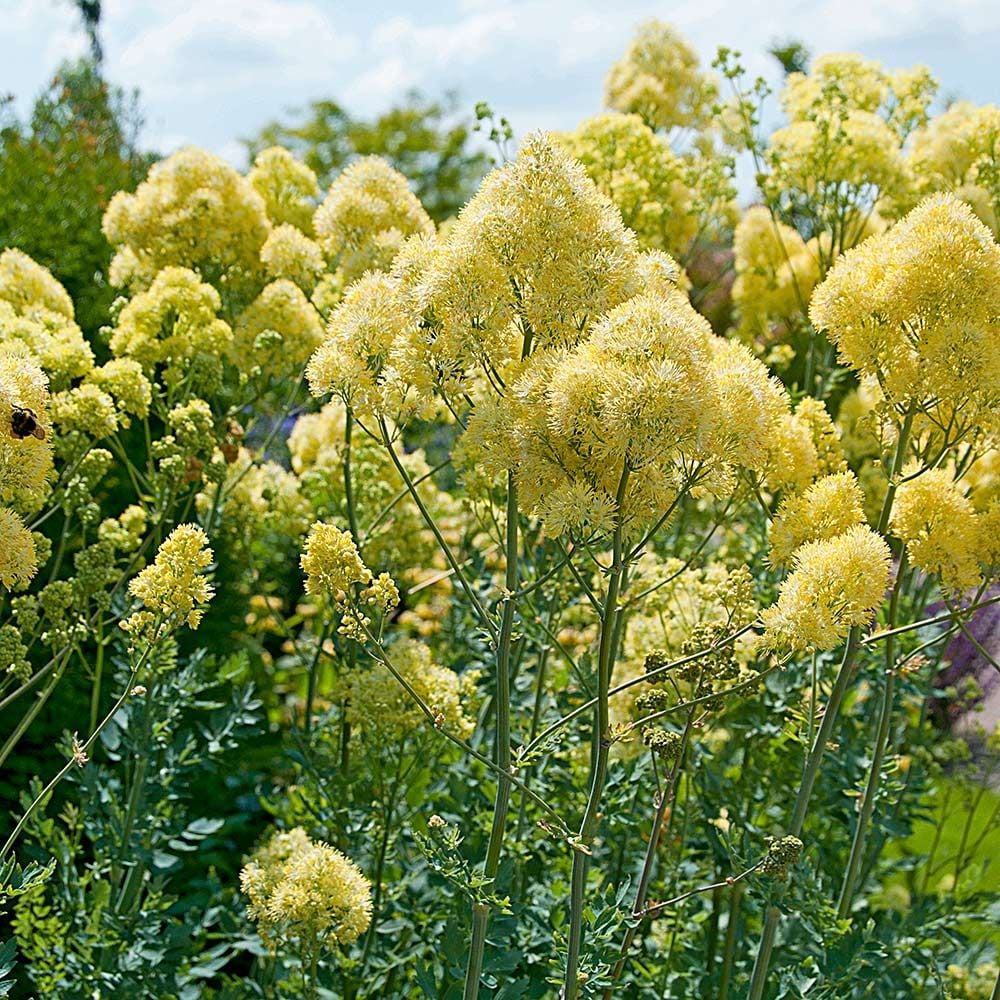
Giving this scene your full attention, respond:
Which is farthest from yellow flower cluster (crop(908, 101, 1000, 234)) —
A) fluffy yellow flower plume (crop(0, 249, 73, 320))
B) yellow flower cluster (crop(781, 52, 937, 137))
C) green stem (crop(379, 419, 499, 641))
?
fluffy yellow flower plume (crop(0, 249, 73, 320))

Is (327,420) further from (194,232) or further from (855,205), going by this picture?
(855,205)

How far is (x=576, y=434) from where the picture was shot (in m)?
2.12

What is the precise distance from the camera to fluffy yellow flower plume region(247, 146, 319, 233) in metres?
4.53

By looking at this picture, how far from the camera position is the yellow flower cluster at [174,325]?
3604 millimetres

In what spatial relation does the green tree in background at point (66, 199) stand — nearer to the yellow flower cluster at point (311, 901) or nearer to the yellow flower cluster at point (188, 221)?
the yellow flower cluster at point (188, 221)

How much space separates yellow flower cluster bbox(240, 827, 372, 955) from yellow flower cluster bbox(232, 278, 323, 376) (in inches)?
63.3

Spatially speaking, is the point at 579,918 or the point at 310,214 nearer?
the point at 579,918

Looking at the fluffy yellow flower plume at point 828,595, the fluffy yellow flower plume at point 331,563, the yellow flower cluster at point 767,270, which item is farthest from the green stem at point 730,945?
the yellow flower cluster at point 767,270

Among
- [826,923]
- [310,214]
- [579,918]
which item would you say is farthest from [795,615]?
[310,214]

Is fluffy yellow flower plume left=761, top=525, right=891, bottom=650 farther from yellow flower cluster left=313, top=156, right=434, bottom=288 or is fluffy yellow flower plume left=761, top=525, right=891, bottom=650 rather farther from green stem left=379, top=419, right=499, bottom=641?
yellow flower cluster left=313, top=156, right=434, bottom=288

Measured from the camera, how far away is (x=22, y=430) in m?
2.31

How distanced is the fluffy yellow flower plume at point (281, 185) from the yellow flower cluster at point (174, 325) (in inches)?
38.1

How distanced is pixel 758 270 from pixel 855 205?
2.03 ft

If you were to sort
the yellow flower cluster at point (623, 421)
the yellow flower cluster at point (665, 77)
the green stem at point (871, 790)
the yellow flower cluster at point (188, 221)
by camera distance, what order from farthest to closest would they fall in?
the yellow flower cluster at point (665, 77) < the yellow flower cluster at point (188, 221) < the green stem at point (871, 790) < the yellow flower cluster at point (623, 421)
